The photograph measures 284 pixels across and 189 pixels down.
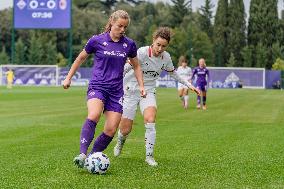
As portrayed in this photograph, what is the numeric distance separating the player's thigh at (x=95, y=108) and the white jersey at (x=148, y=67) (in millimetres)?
1671

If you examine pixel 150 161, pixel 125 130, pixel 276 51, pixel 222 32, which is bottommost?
pixel 150 161

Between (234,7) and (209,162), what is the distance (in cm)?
8667

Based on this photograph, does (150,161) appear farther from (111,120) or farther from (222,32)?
(222,32)

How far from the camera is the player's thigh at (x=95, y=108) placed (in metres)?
8.86

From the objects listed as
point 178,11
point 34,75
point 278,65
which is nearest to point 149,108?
point 34,75

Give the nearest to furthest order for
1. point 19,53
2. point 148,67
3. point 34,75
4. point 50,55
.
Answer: point 148,67 → point 34,75 → point 19,53 → point 50,55

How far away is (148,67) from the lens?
10.5 meters

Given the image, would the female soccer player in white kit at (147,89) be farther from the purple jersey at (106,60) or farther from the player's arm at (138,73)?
the purple jersey at (106,60)

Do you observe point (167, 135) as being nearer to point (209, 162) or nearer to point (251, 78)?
point (209, 162)

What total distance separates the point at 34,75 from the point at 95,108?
58.7 m

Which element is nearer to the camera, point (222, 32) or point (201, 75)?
point (201, 75)

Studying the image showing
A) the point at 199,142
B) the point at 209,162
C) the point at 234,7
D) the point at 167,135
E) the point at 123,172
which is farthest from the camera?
the point at 234,7

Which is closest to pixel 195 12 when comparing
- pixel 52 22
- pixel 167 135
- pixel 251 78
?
pixel 251 78

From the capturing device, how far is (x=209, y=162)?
1027 cm
